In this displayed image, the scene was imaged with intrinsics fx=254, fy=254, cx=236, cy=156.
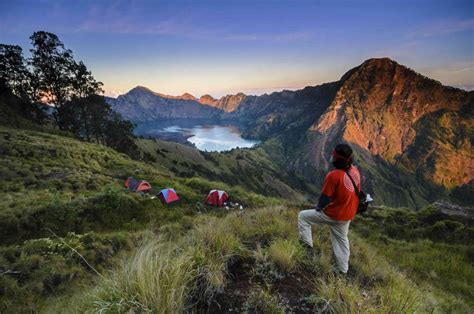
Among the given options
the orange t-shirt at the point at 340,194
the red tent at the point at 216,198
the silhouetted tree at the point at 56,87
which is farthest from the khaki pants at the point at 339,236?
the silhouetted tree at the point at 56,87

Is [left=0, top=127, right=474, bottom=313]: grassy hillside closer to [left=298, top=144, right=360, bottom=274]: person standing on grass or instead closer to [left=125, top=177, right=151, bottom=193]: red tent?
[left=298, top=144, right=360, bottom=274]: person standing on grass

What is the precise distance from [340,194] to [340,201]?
0.46 feet

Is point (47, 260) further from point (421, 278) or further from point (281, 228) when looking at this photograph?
point (421, 278)

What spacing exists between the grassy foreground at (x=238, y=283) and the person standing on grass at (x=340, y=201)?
36 cm

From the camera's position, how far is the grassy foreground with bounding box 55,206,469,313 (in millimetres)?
3086

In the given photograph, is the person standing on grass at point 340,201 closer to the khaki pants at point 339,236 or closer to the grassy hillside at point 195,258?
the khaki pants at point 339,236

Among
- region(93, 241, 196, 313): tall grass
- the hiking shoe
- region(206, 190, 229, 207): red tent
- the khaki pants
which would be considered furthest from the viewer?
region(206, 190, 229, 207): red tent

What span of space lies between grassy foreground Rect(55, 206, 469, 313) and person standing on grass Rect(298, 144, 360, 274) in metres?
0.36

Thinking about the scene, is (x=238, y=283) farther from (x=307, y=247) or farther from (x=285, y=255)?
(x=307, y=247)

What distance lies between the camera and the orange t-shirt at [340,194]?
476 centimetres

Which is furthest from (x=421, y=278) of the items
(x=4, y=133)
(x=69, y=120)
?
(x=69, y=120)

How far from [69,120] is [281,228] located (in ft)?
166

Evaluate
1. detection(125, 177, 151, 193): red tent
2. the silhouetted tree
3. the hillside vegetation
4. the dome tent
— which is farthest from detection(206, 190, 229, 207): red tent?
the silhouetted tree

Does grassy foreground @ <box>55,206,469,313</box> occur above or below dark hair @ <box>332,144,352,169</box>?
below
